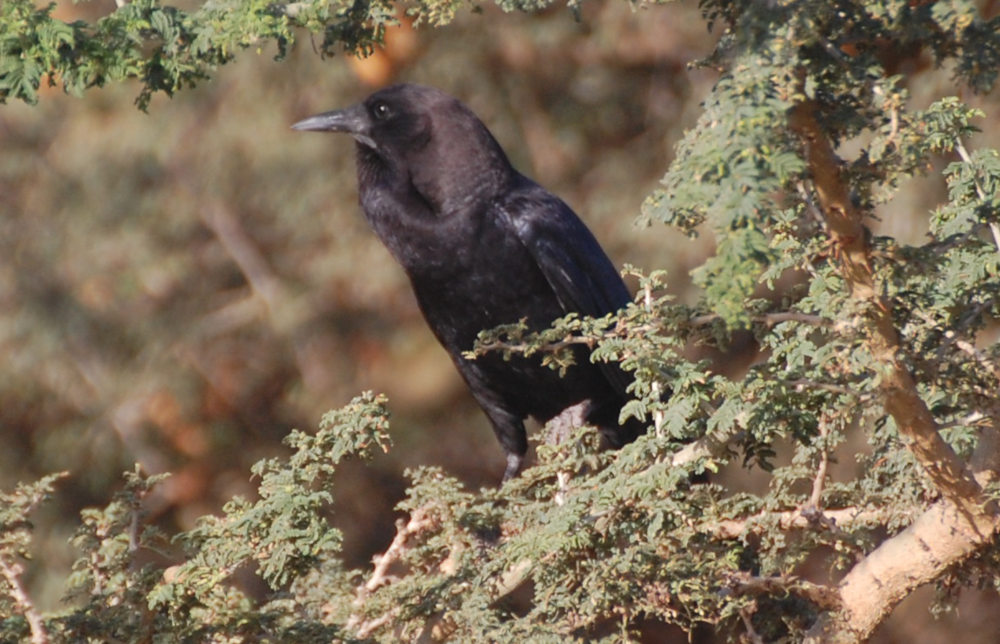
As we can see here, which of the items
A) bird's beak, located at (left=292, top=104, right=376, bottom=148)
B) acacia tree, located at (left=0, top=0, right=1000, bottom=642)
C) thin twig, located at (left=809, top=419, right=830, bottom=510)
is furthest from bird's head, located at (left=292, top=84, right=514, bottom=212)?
thin twig, located at (left=809, top=419, right=830, bottom=510)

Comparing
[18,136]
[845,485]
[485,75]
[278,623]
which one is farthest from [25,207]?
[845,485]

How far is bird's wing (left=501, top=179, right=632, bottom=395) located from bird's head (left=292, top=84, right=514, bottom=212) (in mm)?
89

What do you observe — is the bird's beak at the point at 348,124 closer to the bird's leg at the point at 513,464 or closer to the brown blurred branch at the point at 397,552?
the bird's leg at the point at 513,464

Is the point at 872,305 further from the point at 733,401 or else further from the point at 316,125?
the point at 316,125

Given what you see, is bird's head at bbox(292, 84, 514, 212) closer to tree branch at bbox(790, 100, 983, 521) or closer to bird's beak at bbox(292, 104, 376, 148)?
bird's beak at bbox(292, 104, 376, 148)

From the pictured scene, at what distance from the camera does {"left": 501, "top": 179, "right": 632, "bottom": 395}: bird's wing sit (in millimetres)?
2895

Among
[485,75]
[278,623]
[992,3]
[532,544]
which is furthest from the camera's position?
[485,75]

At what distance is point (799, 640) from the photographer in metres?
1.74

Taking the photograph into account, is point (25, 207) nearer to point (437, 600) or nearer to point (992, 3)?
point (437, 600)

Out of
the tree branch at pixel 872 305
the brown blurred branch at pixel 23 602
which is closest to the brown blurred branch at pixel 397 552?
the brown blurred branch at pixel 23 602

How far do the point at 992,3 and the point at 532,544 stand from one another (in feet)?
8.37

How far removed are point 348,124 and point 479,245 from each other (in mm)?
457

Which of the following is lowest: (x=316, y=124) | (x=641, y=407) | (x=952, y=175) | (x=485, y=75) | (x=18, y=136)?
(x=641, y=407)

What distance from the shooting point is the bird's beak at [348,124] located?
10.1 ft
